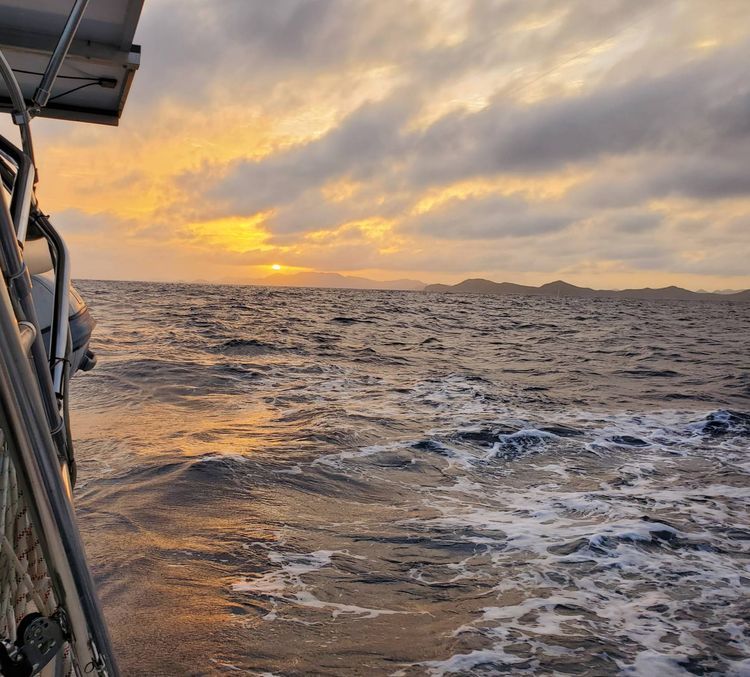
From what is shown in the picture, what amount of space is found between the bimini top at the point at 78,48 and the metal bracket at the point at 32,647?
3.59m

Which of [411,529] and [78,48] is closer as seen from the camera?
[78,48]

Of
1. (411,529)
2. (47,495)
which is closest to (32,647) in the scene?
(47,495)

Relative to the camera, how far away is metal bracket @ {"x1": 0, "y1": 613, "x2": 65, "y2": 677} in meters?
1.42

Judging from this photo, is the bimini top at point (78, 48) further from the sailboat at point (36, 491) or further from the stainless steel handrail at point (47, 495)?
the stainless steel handrail at point (47, 495)

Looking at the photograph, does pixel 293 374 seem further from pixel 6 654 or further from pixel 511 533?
pixel 6 654

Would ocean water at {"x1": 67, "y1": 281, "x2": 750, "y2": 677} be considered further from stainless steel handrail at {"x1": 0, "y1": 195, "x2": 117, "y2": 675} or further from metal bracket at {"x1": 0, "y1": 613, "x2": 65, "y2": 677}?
metal bracket at {"x1": 0, "y1": 613, "x2": 65, "y2": 677}

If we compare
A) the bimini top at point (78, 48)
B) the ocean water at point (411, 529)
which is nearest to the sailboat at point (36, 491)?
the ocean water at point (411, 529)

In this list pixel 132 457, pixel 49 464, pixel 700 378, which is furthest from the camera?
pixel 700 378

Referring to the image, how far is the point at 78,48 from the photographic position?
4141 mm

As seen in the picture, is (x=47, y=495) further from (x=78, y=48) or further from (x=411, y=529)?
(x=411, y=529)

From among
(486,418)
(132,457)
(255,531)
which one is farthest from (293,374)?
(255,531)

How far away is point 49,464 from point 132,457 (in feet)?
18.6

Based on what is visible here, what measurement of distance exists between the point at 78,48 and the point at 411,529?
4.50 meters

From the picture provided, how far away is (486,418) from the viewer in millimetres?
9875
